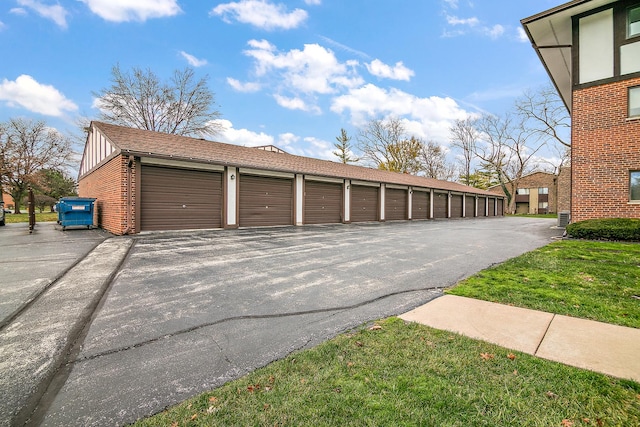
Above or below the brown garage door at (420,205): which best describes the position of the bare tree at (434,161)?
above

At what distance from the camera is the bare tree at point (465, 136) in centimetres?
4234

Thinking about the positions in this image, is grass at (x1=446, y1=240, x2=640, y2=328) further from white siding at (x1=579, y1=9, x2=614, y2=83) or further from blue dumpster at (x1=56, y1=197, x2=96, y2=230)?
blue dumpster at (x1=56, y1=197, x2=96, y2=230)

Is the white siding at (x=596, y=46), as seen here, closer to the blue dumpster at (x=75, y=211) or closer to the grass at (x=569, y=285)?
the grass at (x=569, y=285)

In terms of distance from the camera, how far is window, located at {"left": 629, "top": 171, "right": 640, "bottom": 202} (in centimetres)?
1006

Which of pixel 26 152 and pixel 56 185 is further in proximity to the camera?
pixel 56 185

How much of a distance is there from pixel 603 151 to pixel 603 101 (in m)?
1.83

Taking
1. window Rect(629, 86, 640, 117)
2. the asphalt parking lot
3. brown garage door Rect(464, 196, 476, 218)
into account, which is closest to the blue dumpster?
the asphalt parking lot

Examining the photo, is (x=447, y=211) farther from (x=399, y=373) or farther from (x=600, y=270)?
(x=399, y=373)

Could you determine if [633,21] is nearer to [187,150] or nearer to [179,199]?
[187,150]

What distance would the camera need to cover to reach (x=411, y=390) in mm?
1878

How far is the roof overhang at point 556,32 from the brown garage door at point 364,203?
10632 mm

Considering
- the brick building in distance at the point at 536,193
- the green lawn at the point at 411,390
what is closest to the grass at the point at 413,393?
the green lawn at the point at 411,390

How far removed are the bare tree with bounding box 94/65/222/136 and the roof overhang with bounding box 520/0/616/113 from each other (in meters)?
26.1

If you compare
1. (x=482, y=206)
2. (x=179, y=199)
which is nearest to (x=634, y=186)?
(x=179, y=199)
